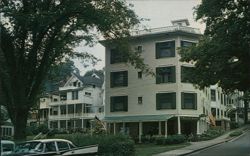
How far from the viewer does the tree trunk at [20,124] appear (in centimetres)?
3512

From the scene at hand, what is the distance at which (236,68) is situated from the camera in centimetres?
3634

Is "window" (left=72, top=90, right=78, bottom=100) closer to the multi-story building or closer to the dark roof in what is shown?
the dark roof

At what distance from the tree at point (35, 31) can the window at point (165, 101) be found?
24.1 meters

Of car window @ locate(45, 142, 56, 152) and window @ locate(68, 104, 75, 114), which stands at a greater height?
window @ locate(68, 104, 75, 114)

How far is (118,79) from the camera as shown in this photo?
213 ft

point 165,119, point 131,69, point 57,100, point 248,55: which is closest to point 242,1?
point 248,55

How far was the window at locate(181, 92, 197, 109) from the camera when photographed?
59938mm

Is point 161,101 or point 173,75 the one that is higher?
point 173,75

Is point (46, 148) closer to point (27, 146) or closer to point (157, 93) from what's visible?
point (27, 146)

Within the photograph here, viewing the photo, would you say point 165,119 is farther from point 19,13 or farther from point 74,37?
point 19,13

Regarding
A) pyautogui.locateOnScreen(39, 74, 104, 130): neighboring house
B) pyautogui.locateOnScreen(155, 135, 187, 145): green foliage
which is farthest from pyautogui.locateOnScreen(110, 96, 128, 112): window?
pyautogui.locateOnScreen(39, 74, 104, 130): neighboring house

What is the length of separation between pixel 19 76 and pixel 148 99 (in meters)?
29.2

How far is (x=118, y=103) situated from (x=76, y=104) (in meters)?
24.7

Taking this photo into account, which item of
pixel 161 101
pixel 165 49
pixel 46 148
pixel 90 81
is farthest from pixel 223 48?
pixel 90 81
